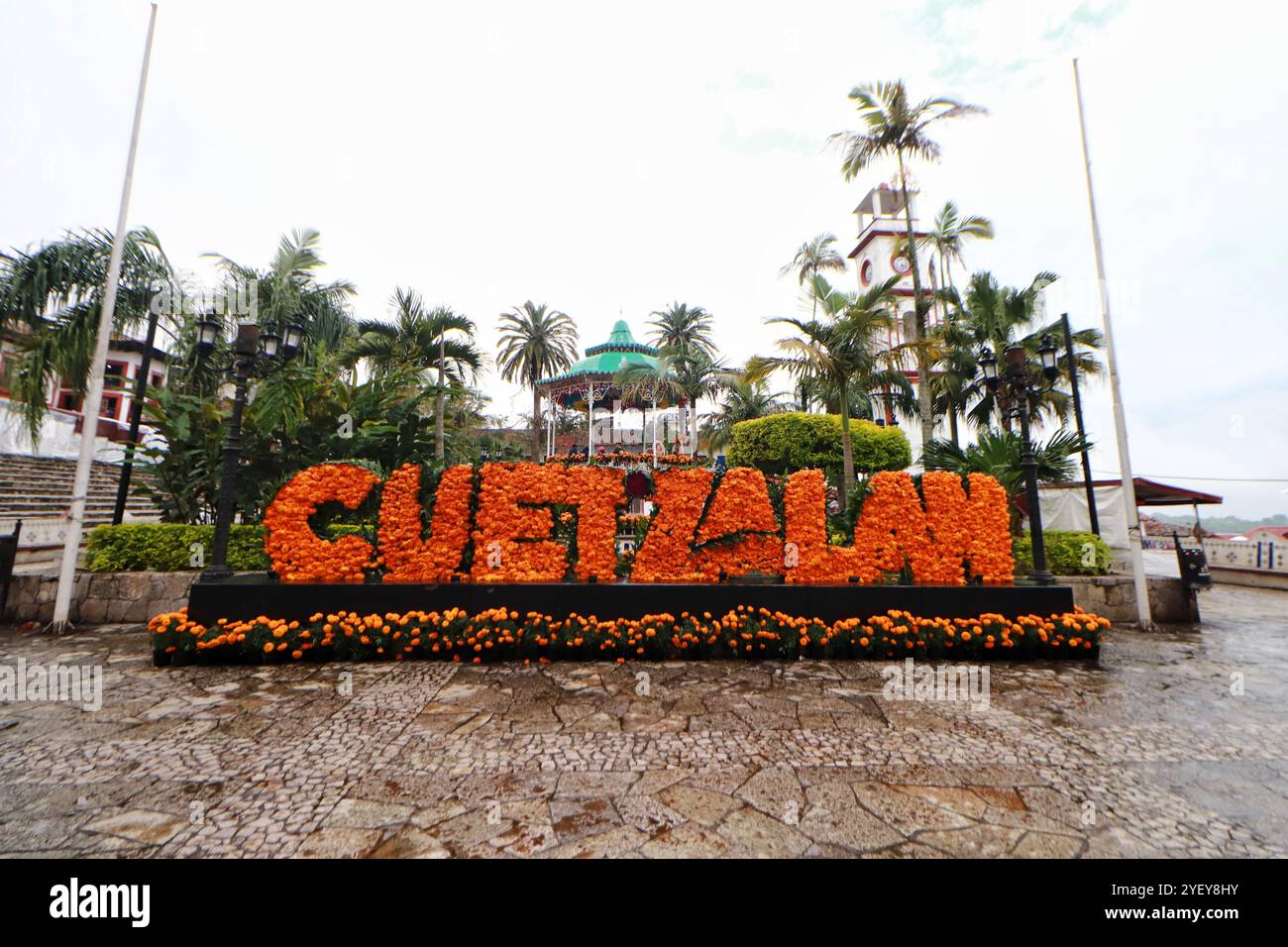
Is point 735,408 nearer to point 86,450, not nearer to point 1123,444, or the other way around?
point 1123,444

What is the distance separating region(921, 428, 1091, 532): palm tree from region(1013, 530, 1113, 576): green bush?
136 centimetres

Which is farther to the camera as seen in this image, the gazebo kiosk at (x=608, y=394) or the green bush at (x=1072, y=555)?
the gazebo kiosk at (x=608, y=394)

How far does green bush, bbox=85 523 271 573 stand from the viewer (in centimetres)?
870

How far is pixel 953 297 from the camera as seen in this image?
15.7 meters

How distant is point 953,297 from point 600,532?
14.5 m

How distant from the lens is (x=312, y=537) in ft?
22.8

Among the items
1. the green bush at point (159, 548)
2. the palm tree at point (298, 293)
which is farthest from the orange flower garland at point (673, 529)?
the palm tree at point (298, 293)

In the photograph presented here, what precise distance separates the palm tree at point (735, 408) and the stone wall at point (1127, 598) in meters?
19.0

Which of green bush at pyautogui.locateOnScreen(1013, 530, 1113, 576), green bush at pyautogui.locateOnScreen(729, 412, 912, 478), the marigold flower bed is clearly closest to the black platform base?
the marigold flower bed

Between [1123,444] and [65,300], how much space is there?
64.5ft

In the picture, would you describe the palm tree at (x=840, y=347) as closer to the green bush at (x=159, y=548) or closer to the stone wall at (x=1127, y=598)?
the stone wall at (x=1127, y=598)

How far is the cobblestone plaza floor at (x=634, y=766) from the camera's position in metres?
2.76

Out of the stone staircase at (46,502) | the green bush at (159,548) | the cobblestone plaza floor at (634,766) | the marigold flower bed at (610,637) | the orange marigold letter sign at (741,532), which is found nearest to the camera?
the cobblestone plaza floor at (634,766)

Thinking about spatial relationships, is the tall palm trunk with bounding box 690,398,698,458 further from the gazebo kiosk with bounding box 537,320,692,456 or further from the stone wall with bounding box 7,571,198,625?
the stone wall with bounding box 7,571,198,625
